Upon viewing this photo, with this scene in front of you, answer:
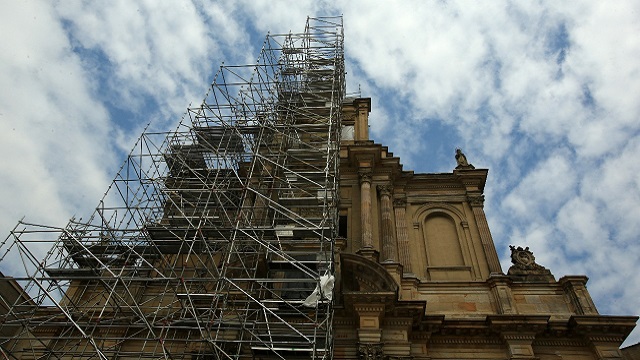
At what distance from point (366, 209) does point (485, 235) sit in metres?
4.53

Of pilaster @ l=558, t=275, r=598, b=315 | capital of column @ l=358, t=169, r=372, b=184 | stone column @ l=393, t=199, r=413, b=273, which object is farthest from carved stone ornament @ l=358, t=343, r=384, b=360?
capital of column @ l=358, t=169, r=372, b=184

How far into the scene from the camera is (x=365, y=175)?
67.5 feet

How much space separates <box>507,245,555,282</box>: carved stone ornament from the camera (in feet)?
57.3

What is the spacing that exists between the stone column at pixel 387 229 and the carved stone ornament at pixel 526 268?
4.16 metres

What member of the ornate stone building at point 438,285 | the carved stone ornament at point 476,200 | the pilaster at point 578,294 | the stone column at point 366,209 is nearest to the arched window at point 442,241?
the ornate stone building at point 438,285

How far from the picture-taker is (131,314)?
16.4m

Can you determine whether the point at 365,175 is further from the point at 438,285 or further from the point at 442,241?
the point at 438,285

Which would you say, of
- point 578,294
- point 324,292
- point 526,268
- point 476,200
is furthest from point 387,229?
point 578,294

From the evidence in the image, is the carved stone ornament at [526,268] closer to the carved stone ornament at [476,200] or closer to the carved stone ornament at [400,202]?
the carved stone ornament at [476,200]

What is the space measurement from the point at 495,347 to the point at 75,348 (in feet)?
42.7

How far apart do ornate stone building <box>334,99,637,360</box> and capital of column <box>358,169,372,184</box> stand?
0.14ft

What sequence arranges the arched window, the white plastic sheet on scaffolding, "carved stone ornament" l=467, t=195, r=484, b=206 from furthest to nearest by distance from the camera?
"carved stone ornament" l=467, t=195, r=484, b=206, the arched window, the white plastic sheet on scaffolding

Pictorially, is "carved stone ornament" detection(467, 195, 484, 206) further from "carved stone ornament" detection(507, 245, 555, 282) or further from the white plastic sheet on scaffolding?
the white plastic sheet on scaffolding

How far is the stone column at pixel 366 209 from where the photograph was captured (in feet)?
59.3
